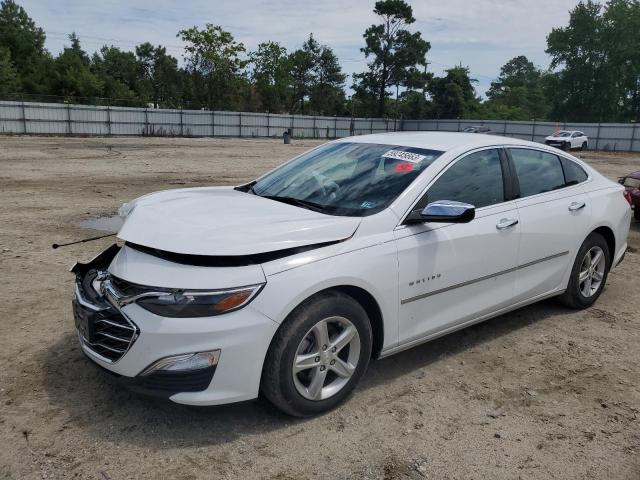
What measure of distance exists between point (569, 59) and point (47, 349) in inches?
3023

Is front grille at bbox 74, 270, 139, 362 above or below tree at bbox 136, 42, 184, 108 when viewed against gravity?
below

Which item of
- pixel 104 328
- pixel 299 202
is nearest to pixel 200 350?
pixel 104 328

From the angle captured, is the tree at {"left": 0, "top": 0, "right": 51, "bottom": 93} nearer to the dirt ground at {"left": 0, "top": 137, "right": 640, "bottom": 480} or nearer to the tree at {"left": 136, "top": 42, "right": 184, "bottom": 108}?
the tree at {"left": 136, "top": 42, "right": 184, "bottom": 108}

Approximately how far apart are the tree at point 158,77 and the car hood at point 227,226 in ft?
220

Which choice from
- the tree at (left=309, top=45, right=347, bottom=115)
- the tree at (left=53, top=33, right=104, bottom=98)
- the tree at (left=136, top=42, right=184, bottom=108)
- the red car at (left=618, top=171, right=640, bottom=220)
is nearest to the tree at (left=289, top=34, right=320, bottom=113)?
the tree at (left=309, top=45, right=347, bottom=115)

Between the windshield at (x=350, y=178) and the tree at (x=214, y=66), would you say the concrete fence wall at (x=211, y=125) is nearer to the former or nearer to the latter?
the tree at (x=214, y=66)

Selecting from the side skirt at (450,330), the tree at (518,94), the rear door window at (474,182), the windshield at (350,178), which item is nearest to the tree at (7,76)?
the windshield at (350,178)

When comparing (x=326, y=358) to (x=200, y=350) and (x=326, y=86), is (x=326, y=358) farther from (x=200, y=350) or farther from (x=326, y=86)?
(x=326, y=86)

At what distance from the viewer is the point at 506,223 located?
4.18 meters

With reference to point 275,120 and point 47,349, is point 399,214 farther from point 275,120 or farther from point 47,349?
point 275,120

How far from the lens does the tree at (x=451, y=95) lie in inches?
2734

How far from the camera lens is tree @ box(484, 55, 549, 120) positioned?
92.4 meters

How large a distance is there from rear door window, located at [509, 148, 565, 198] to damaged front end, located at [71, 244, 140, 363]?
10.0ft

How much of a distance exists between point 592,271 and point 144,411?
4044 millimetres
